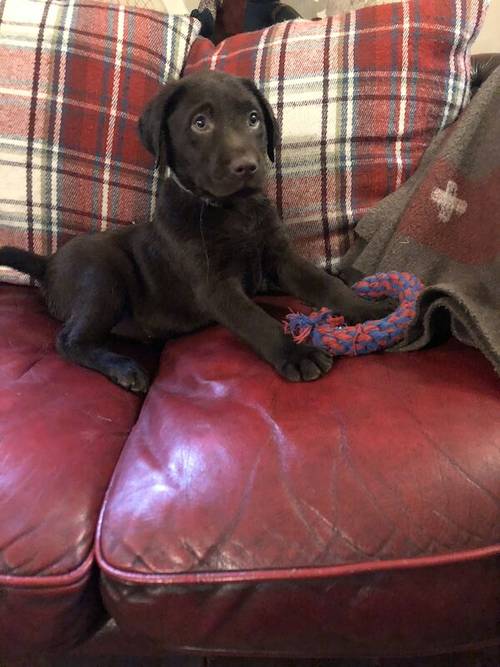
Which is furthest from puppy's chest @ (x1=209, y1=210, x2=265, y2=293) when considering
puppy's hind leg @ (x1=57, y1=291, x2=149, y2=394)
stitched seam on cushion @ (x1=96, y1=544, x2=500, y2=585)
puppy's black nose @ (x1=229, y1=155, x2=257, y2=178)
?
stitched seam on cushion @ (x1=96, y1=544, x2=500, y2=585)

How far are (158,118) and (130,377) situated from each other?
56cm

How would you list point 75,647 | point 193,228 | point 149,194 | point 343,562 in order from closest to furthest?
point 343,562, point 75,647, point 193,228, point 149,194

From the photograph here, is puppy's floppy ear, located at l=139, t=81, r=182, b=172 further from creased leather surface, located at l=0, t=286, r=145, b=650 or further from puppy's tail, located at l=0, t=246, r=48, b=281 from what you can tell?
creased leather surface, located at l=0, t=286, r=145, b=650

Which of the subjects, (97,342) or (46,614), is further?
(97,342)

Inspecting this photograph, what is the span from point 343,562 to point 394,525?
81mm

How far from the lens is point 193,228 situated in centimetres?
137

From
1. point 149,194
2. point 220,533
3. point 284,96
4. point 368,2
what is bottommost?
point 220,533

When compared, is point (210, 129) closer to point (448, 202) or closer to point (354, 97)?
point (354, 97)

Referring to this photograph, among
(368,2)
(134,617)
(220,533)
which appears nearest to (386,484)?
(220,533)

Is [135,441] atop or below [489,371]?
below

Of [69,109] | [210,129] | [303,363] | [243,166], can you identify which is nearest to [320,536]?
[303,363]

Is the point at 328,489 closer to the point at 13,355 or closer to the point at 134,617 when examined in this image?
the point at 134,617

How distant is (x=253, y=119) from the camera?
134cm

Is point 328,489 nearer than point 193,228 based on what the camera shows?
Yes
